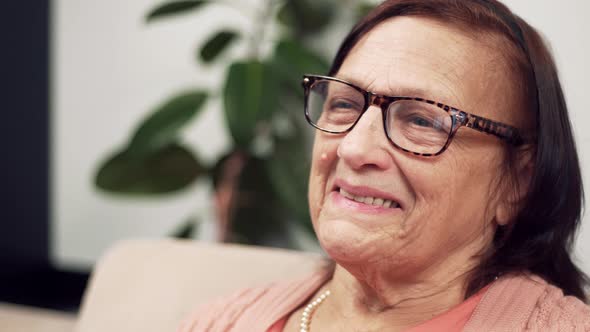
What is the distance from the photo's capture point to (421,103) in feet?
3.31

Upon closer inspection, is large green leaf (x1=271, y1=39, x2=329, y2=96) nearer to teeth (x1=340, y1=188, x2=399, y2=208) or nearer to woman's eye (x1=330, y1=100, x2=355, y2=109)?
woman's eye (x1=330, y1=100, x2=355, y2=109)

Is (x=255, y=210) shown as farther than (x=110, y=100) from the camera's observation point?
No

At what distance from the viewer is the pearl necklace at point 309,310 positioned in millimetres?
1209

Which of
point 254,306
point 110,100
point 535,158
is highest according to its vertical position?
point 535,158

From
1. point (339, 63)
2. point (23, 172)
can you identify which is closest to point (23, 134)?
point (23, 172)

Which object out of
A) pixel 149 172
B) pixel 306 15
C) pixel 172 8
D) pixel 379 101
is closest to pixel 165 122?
pixel 149 172

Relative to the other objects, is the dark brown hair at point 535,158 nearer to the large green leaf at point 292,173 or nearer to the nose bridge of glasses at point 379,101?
the nose bridge of glasses at point 379,101

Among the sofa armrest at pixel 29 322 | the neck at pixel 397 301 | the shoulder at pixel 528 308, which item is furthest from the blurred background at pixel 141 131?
the shoulder at pixel 528 308

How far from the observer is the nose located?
3.30 ft

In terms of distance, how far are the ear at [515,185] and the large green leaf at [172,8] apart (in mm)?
1400

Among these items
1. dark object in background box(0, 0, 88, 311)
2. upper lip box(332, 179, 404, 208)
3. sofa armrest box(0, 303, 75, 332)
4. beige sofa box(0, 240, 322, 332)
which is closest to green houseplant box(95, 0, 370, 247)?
beige sofa box(0, 240, 322, 332)

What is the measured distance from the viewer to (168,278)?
142 centimetres

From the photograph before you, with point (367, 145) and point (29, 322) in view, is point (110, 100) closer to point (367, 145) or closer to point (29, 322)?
point (29, 322)

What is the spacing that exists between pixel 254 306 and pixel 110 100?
222cm
